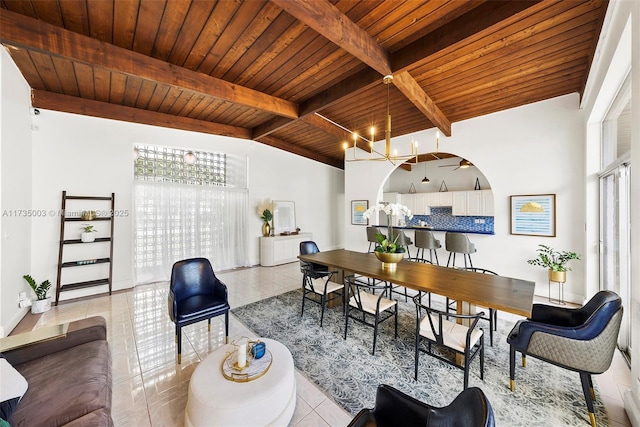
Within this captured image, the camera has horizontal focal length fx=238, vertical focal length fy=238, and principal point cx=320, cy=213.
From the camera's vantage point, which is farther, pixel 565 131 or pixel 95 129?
pixel 95 129

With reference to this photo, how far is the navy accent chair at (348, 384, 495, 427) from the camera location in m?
0.80

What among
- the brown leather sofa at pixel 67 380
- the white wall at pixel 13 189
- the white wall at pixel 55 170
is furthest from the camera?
the white wall at pixel 55 170

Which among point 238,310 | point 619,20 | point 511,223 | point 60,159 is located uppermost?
point 619,20

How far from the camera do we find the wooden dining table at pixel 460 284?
6.07 ft

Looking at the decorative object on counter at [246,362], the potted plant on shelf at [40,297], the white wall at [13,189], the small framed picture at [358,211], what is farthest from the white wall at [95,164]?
the decorative object on counter at [246,362]

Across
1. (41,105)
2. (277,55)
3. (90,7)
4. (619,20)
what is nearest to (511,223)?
(619,20)

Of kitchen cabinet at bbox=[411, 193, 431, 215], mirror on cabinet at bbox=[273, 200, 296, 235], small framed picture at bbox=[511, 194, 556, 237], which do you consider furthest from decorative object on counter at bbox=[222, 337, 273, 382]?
kitchen cabinet at bbox=[411, 193, 431, 215]

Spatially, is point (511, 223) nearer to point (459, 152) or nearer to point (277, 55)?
point (459, 152)

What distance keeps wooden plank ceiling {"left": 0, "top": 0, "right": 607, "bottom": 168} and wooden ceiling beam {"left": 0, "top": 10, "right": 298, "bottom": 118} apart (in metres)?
0.01

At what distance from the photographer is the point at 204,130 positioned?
196 inches

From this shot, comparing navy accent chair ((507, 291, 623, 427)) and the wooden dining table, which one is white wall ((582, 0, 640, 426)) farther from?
the wooden dining table

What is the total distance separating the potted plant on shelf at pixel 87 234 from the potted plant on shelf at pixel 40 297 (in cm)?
71

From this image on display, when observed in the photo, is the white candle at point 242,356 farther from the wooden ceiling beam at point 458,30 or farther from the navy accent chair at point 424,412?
the wooden ceiling beam at point 458,30

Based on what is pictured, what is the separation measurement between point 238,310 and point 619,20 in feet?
15.5
